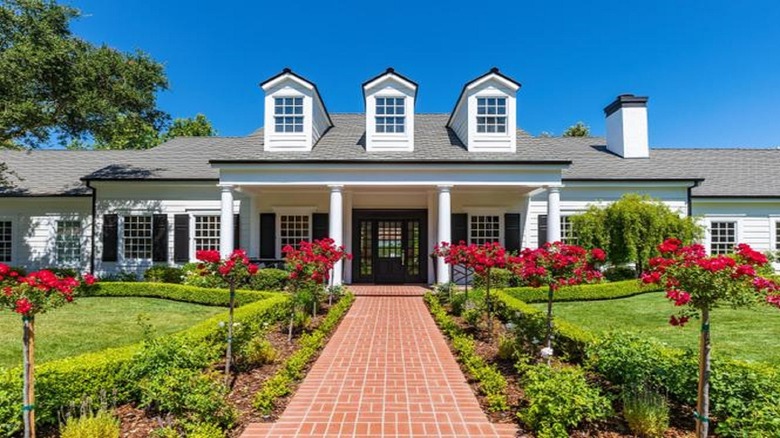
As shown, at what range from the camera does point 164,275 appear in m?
15.0

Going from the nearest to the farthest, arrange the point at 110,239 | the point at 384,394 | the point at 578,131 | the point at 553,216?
the point at 384,394 < the point at 553,216 < the point at 110,239 < the point at 578,131

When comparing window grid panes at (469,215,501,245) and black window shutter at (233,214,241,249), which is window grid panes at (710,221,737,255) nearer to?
window grid panes at (469,215,501,245)

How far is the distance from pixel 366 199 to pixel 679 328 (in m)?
11.0

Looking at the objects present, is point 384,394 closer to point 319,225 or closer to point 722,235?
point 319,225

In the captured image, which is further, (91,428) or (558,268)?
(558,268)

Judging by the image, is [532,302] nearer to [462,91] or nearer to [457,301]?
[457,301]

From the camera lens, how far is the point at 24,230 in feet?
54.1

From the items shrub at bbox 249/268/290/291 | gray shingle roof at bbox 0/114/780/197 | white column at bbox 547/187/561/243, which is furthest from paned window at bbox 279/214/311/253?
white column at bbox 547/187/561/243

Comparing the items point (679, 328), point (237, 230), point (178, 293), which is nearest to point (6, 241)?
point (237, 230)

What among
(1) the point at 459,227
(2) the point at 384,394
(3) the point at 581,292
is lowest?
(2) the point at 384,394

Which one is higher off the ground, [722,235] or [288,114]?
[288,114]

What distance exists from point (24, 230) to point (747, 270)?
21.8 m

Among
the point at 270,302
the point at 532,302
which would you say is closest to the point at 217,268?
the point at 270,302

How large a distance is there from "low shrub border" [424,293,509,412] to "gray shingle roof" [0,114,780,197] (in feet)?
22.2
